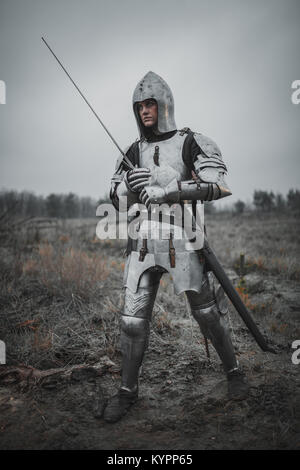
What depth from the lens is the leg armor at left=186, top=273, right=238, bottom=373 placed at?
2.36 meters

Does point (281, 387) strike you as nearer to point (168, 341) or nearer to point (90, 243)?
point (168, 341)

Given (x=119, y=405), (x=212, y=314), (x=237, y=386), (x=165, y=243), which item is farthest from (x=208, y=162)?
(x=119, y=405)

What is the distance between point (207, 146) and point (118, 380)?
239cm

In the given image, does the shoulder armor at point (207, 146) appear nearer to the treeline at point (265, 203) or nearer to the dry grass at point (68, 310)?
the dry grass at point (68, 310)

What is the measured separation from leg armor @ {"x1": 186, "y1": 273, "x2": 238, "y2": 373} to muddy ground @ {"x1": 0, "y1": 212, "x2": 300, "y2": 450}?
44cm

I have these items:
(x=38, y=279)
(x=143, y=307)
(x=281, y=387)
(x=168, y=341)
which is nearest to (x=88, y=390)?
(x=143, y=307)

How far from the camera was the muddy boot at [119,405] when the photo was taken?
220 cm

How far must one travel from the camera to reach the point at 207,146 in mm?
2381

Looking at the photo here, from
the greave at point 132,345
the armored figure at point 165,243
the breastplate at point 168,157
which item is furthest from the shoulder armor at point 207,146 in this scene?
the greave at point 132,345

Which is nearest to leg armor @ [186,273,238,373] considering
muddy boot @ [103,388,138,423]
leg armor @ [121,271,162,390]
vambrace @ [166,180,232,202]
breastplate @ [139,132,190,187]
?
leg armor @ [121,271,162,390]

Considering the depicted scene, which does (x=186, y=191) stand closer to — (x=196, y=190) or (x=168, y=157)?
(x=196, y=190)

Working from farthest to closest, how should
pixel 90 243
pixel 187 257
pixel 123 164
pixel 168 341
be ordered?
pixel 90 243 < pixel 168 341 < pixel 123 164 < pixel 187 257
